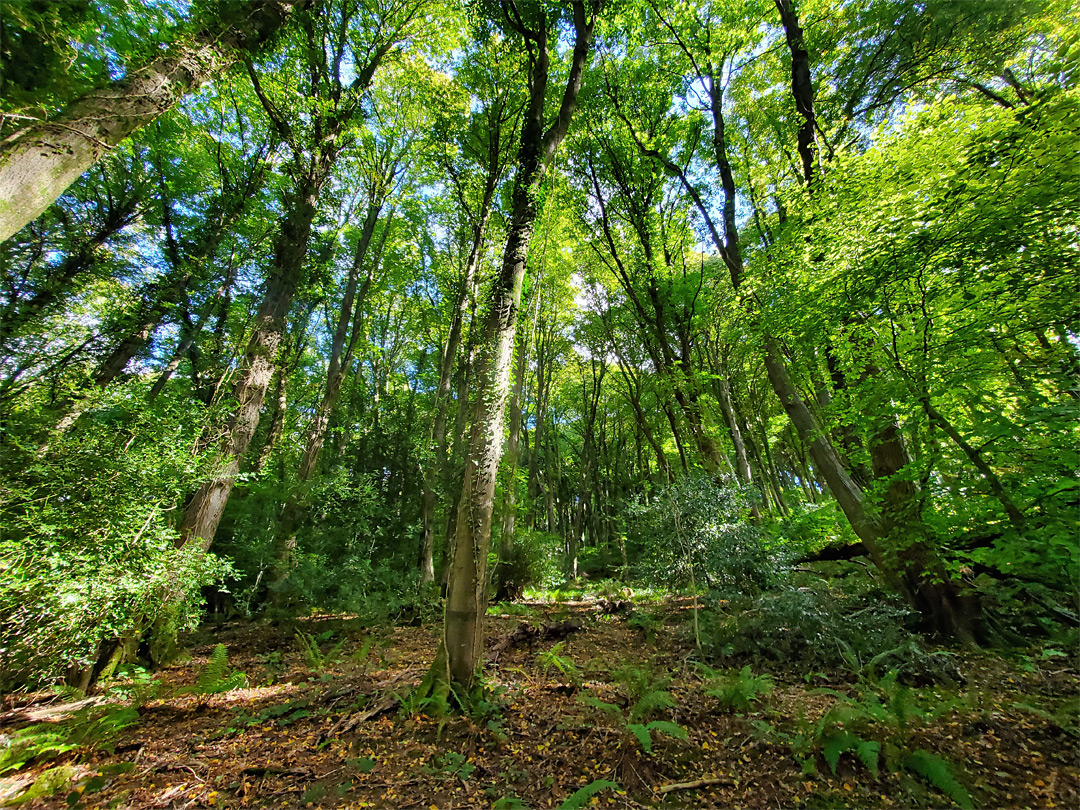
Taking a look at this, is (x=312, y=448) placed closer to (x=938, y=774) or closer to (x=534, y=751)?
(x=534, y=751)

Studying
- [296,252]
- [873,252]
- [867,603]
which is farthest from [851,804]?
[296,252]

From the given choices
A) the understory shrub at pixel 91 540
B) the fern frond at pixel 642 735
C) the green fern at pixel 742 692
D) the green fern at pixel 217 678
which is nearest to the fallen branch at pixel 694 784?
the fern frond at pixel 642 735

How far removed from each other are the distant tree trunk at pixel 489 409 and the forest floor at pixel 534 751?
2.19 ft

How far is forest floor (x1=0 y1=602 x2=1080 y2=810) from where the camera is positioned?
248cm

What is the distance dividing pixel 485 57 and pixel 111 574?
11.1 m

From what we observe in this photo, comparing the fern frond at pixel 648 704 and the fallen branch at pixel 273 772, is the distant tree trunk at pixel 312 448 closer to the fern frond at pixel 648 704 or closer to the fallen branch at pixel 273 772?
the fallen branch at pixel 273 772

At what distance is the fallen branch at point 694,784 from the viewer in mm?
2598

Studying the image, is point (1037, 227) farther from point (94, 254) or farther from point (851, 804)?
point (94, 254)

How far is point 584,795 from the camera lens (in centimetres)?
238

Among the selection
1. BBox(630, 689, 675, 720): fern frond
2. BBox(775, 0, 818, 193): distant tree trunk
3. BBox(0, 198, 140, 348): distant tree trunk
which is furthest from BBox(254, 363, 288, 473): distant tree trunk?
BBox(775, 0, 818, 193): distant tree trunk

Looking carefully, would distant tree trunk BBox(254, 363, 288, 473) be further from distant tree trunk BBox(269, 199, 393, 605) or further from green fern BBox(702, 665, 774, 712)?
green fern BBox(702, 665, 774, 712)

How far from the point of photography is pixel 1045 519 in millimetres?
3066

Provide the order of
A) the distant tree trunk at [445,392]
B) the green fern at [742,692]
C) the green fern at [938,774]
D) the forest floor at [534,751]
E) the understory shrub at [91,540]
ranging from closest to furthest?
the green fern at [938,774]
the forest floor at [534,751]
the understory shrub at [91,540]
the green fern at [742,692]
the distant tree trunk at [445,392]

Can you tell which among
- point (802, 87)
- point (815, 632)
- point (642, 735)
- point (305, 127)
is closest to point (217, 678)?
point (642, 735)
